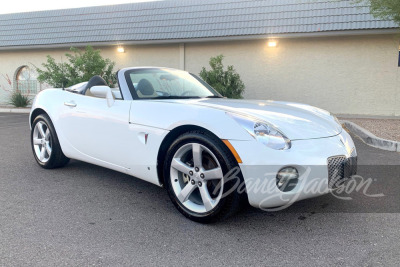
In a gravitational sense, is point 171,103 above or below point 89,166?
above

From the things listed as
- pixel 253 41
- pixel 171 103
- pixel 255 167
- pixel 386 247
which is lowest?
pixel 386 247

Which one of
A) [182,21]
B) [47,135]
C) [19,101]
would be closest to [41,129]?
[47,135]

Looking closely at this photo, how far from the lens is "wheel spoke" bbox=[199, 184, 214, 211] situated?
2.75 meters

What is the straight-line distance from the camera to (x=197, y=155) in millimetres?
2799

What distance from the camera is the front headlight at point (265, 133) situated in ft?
8.47

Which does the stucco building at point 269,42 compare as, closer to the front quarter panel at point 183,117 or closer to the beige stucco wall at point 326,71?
the beige stucco wall at point 326,71

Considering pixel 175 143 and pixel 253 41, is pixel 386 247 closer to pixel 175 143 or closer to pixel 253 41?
pixel 175 143

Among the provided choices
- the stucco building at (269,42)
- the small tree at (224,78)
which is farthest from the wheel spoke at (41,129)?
the stucco building at (269,42)

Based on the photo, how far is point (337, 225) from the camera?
282cm

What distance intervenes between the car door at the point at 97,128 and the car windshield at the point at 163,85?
0.29 meters

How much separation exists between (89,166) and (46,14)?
48.1 feet

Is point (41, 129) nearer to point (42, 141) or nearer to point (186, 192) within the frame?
point (42, 141)

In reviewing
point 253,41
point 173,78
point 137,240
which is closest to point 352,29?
point 253,41

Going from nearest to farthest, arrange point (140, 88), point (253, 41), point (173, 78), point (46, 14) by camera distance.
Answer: point (140, 88) → point (173, 78) → point (253, 41) → point (46, 14)
